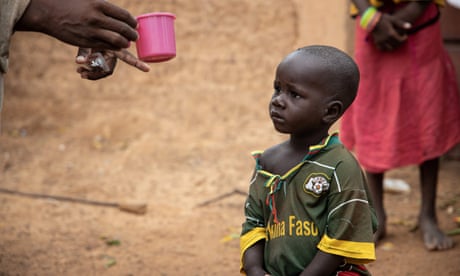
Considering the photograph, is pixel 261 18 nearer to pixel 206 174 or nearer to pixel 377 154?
pixel 206 174

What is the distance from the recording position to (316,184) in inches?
79.7

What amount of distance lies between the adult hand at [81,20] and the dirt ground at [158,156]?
1.49 metres

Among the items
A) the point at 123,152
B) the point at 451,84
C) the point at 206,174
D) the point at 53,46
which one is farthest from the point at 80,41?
the point at 53,46

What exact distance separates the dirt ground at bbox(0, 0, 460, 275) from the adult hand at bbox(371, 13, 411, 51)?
1.11 m

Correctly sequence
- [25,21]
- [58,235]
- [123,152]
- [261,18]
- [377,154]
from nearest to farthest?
1. [25,21]
2. [377,154]
3. [58,235]
4. [123,152]
5. [261,18]

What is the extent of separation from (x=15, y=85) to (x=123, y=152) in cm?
163

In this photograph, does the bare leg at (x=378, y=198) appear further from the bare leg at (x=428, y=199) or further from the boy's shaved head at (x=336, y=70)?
the boy's shaved head at (x=336, y=70)

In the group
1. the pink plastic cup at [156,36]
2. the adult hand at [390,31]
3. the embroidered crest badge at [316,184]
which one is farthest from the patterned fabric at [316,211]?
the adult hand at [390,31]

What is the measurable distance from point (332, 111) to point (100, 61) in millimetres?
811

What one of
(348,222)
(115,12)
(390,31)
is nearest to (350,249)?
(348,222)

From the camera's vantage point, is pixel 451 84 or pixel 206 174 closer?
pixel 451 84

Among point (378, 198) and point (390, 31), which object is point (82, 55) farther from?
point (378, 198)

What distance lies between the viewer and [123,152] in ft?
17.5

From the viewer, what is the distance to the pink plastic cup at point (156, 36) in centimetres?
215
